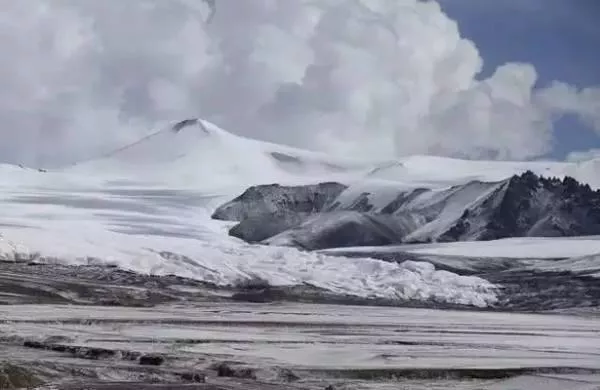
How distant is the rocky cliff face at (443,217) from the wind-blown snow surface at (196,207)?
2.66 feet

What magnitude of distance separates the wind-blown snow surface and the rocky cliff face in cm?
81

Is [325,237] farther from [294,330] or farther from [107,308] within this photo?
[294,330]

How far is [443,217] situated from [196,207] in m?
8.13

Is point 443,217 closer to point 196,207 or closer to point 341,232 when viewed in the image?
point 341,232

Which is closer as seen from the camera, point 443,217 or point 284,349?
point 284,349

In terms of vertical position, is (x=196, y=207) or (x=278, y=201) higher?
(x=278, y=201)

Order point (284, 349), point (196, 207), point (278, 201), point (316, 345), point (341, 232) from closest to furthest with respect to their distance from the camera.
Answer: point (284, 349) → point (316, 345) → point (341, 232) → point (196, 207) → point (278, 201)

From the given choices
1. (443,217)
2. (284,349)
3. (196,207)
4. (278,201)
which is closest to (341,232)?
(443,217)

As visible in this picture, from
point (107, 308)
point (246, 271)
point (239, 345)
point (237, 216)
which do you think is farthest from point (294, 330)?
point (237, 216)

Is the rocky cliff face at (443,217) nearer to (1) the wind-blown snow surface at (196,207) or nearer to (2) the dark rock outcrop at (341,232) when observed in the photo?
(2) the dark rock outcrop at (341,232)

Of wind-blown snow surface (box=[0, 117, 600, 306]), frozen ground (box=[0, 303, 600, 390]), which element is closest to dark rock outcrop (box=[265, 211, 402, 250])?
wind-blown snow surface (box=[0, 117, 600, 306])

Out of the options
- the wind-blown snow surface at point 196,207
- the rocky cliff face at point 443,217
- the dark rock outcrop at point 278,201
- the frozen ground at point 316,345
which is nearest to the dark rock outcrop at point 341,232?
the rocky cliff face at point 443,217

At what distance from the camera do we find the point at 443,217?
111 ft

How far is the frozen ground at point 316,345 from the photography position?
1266 centimetres
